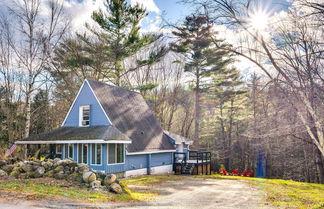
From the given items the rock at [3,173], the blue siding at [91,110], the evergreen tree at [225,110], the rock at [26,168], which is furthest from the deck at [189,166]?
the rock at [3,173]

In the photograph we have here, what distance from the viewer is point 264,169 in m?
31.3

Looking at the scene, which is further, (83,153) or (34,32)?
(34,32)

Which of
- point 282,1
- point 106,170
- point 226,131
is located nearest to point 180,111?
point 226,131

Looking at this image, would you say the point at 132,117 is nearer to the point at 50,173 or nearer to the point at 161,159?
the point at 161,159

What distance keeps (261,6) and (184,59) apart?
80.3 ft

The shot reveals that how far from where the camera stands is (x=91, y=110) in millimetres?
20250

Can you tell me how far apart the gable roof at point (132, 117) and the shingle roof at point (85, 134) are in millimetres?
1250

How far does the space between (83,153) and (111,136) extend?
2569 mm

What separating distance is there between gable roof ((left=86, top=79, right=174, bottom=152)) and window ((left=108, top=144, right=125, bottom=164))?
56cm

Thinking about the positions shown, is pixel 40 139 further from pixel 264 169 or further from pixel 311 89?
pixel 264 169

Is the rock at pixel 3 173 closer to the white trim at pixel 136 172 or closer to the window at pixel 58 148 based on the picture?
the white trim at pixel 136 172

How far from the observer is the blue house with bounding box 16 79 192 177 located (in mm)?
17688

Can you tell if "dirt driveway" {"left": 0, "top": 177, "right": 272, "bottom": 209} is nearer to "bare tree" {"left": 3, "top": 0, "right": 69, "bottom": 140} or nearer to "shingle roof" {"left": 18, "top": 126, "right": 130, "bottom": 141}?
"shingle roof" {"left": 18, "top": 126, "right": 130, "bottom": 141}

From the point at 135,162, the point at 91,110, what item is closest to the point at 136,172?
the point at 135,162
